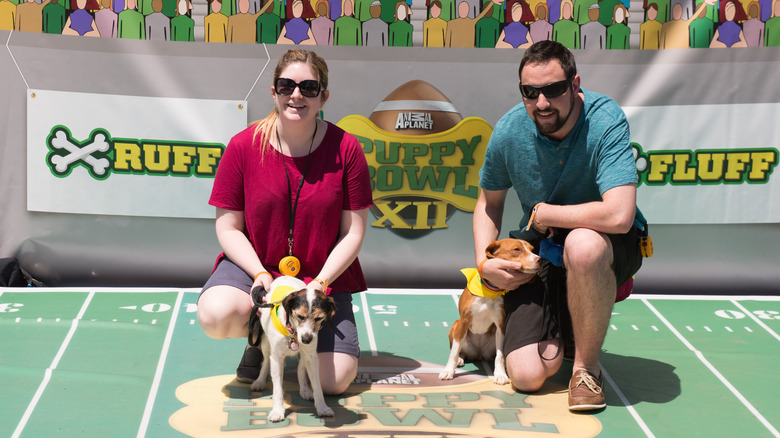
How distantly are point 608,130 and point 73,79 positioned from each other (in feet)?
10.0

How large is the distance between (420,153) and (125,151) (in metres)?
1.72

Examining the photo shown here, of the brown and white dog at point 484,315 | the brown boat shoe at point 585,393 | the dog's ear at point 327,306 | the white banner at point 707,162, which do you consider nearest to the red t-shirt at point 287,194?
the dog's ear at point 327,306

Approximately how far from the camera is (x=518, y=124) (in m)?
3.37

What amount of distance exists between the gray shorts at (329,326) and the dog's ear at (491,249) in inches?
24.9

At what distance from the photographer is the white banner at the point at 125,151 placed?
462 cm

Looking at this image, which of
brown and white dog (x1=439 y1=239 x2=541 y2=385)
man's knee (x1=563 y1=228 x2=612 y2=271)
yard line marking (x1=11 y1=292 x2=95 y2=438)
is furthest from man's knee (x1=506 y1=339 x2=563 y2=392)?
yard line marking (x1=11 y1=292 x2=95 y2=438)

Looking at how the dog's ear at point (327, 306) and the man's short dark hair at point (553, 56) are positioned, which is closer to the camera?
the dog's ear at point (327, 306)

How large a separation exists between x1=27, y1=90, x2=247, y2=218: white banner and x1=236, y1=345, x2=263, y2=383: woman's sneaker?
1578mm

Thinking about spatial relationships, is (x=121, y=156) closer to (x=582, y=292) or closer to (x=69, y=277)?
(x=69, y=277)

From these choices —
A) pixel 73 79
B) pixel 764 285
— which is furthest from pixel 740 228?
pixel 73 79

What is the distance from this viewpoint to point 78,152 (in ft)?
15.3

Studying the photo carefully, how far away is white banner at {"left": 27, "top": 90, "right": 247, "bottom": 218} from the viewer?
462 centimetres

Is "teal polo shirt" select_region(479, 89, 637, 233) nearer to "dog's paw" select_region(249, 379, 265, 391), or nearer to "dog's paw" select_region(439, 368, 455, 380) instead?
"dog's paw" select_region(439, 368, 455, 380)

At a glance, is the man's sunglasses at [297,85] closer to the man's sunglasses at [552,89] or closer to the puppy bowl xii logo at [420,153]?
the man's sunglasses at [552,89]
